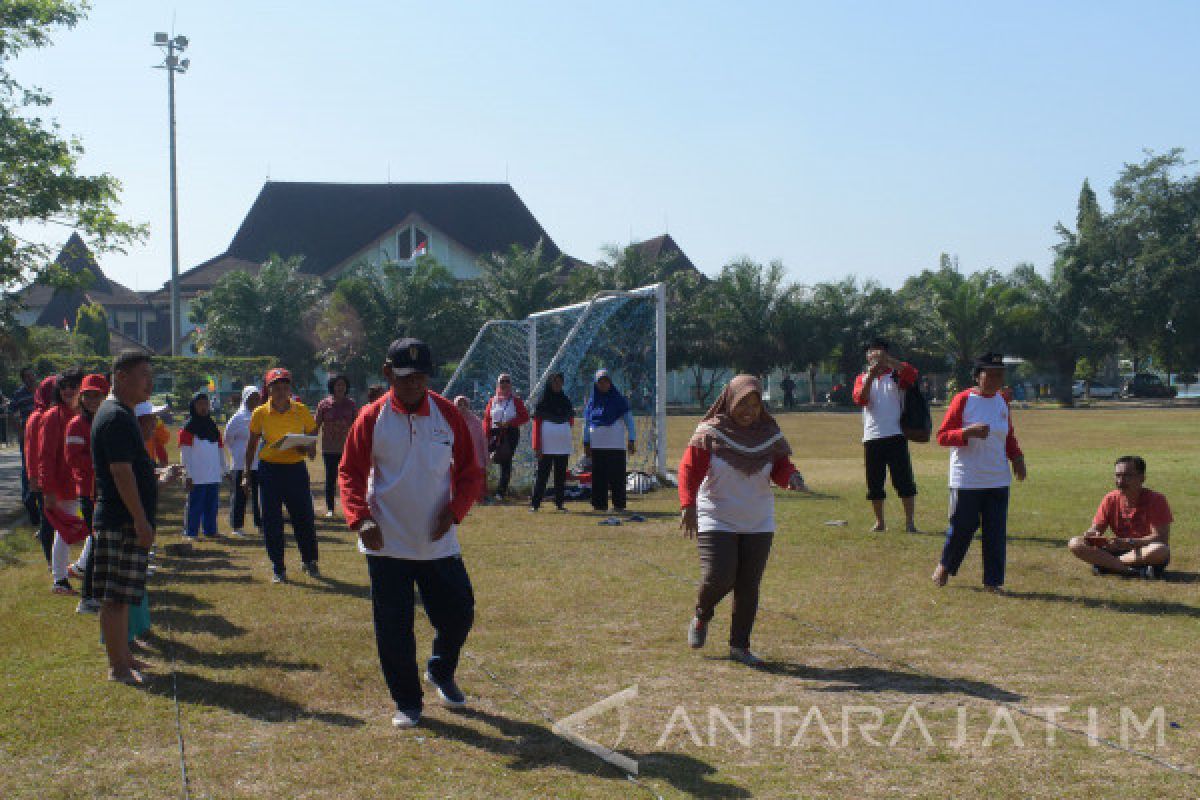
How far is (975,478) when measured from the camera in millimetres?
8789

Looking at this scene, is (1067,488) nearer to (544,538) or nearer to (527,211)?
(544,538)

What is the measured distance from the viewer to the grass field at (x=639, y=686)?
4820mm

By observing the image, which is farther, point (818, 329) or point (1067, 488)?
point (818, 329)

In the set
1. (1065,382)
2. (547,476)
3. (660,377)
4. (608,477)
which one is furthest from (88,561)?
(1065,382)

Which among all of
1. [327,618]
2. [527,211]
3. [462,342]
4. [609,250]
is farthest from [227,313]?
[327,618]

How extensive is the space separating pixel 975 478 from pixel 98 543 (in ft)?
20.4

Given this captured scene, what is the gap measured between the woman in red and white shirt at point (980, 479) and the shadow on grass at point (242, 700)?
5.06m

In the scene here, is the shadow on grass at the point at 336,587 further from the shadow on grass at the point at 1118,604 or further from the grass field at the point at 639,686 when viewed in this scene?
the shadow on grass at the point at 1118,604

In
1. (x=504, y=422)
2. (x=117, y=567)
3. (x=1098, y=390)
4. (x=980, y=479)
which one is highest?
(x=1098, y=390)

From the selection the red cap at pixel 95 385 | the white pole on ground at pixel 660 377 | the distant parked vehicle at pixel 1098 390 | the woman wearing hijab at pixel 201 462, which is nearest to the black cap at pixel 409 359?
the red cap at pixel 95 385

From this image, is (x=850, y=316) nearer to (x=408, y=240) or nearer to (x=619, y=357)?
(x=408, y=240)

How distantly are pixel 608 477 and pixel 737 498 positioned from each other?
788cm

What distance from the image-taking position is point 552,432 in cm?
A: 1498

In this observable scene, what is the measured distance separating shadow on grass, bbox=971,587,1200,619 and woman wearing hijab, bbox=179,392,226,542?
27.2 feet
